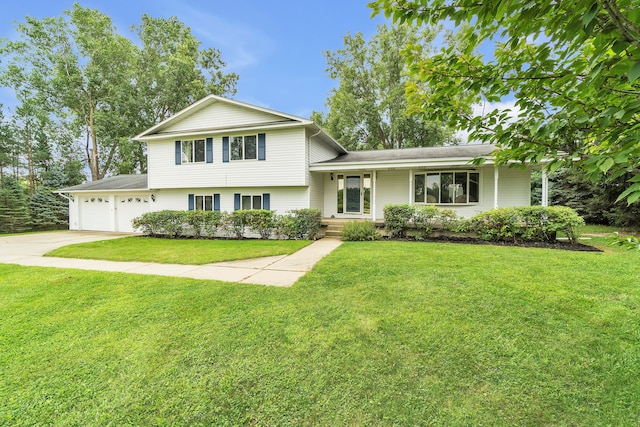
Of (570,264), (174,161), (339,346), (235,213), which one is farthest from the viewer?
(174,161)

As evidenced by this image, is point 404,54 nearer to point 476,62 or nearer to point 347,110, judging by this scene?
point 476,62

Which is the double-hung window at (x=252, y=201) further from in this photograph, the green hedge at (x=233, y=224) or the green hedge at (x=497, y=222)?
the green hedge at (x=497, y=222)

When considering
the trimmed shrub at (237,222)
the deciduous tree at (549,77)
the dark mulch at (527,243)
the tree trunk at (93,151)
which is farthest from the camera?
the tree trunk at (93,151)

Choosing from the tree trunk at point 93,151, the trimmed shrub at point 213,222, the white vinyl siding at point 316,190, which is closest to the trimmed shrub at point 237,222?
the trimmed shrub at point 213,222

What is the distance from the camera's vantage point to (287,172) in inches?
464

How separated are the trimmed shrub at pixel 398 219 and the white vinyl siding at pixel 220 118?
20.3ft

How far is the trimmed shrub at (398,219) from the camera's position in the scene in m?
10.1

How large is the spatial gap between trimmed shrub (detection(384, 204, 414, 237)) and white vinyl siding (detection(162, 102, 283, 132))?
618 cm

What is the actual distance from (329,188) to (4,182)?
67.8 feet

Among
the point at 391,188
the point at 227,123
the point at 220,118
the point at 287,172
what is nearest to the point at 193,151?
the point at 220,118

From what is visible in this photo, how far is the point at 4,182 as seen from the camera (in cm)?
1716

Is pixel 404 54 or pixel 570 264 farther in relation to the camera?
pixel 570 264

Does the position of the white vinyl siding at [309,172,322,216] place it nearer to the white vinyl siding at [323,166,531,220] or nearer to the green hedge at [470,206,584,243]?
the white vinyl siding at [323,166,531,220]

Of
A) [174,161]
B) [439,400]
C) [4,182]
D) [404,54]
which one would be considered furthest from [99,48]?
[439,400]
